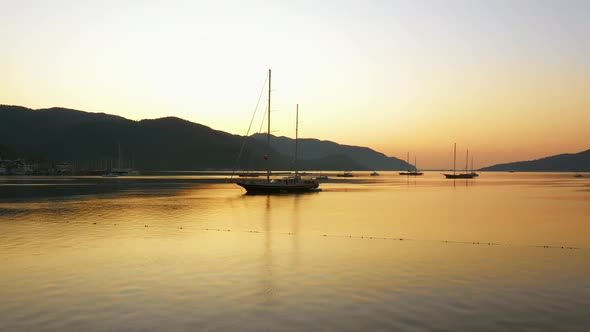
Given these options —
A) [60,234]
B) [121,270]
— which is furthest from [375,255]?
[60,234]

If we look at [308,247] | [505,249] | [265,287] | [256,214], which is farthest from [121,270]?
[256,214]

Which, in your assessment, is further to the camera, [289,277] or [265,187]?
[265,187]

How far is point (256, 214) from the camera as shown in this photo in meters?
46.5

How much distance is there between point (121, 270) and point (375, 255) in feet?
40.3

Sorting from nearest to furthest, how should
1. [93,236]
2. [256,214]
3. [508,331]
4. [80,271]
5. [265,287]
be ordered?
1. [508,331]
2. [265,287]
3. [80,271]
4. [93,236]
5. [256,214]

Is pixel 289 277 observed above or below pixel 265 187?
below

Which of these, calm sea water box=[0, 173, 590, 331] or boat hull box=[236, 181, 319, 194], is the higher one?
boat hull box=[236, 181, 319, 194]

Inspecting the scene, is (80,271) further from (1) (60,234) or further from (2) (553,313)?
(2) (553,313)

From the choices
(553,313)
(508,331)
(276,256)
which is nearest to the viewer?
(508,331)

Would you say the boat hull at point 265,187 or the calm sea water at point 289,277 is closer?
the calm sea water at point 289,277

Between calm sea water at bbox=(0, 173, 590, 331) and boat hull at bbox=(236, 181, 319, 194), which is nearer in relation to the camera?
calm sea water at bbox=(0, 173, 590, 331)

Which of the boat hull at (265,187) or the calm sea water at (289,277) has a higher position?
the boat hull at (265,187)

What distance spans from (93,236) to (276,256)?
13280mm

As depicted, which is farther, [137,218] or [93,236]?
[137,218]
